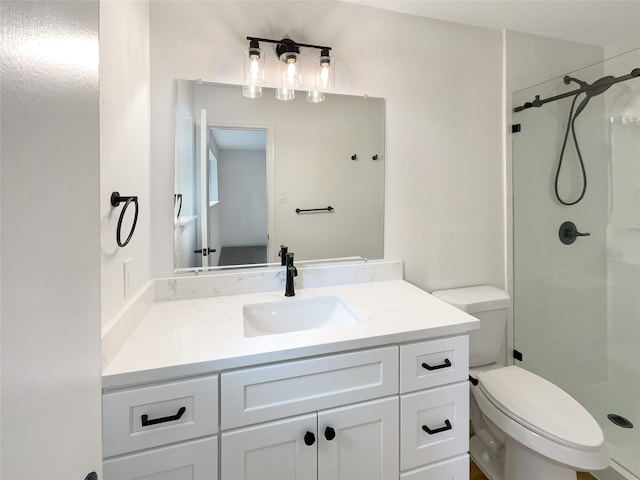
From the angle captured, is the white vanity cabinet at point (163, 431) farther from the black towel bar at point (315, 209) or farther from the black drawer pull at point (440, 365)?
the black towel bar at point (315, 209)

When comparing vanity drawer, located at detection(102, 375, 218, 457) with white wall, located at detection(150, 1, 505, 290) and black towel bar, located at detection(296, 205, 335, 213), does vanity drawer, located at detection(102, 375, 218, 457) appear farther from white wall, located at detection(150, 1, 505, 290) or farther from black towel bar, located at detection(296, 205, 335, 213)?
black towel bar, located at detection(296, 205, 335, 213)

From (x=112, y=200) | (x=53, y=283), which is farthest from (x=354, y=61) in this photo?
(x=53, y=283)

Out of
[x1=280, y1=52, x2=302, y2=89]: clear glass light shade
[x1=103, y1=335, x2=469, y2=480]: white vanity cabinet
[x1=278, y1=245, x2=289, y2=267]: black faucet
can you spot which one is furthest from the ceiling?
[x1=103, y1=335, x2=469, y2=480]: white vanity cabinet

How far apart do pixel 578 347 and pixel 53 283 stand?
247 cm

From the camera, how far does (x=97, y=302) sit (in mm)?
560

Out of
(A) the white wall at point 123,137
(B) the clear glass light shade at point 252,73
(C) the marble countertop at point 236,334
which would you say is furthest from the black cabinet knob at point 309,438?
(B) the clear glass light shade at point 252,73

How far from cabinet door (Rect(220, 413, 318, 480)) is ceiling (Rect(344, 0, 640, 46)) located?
1874 millimetres

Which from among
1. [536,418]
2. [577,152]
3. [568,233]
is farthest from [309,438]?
[577,152]

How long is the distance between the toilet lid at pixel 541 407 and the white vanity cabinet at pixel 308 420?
313 mm

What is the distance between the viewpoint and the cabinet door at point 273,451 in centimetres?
87

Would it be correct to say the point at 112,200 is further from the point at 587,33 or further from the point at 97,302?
the point at 587,33

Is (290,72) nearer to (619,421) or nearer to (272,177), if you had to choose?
(272,177)

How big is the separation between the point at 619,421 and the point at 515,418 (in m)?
0.96

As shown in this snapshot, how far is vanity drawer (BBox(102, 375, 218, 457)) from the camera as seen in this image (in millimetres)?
779
